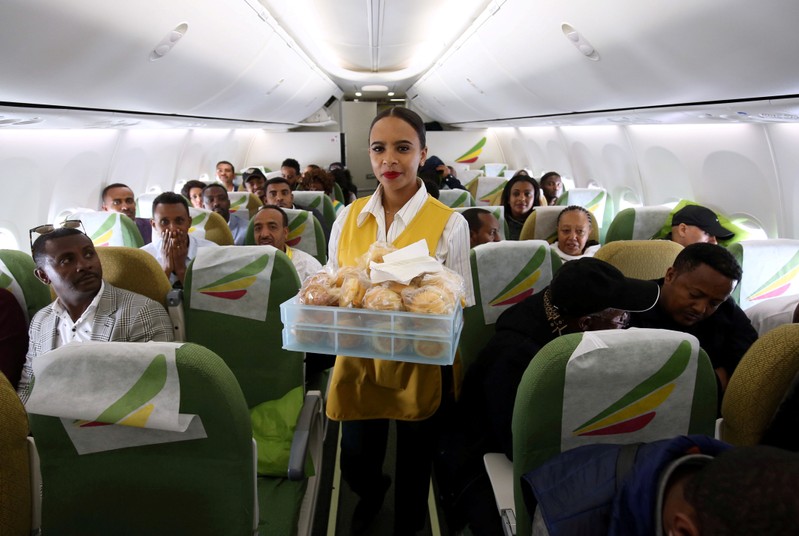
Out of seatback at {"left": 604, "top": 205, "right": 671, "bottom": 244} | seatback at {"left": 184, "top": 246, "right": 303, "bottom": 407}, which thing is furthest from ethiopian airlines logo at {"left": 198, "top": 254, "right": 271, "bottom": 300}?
seatback at {"left": 604, "top": 205, "right": 671, "bottom": 244}

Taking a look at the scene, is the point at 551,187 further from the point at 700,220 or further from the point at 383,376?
the point at 383,376

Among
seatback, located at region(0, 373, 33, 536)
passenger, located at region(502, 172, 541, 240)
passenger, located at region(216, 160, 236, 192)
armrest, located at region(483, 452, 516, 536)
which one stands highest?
passenger, located at region(216, 160, 236, 192)

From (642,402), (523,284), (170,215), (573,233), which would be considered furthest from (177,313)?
(573,233)

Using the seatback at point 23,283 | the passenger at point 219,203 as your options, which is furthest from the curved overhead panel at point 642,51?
the seatback at point 23,283

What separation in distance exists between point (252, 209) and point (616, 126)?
4.68 meters

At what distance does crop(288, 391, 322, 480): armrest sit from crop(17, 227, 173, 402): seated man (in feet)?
2.29

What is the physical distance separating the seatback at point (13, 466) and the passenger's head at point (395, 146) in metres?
1.17

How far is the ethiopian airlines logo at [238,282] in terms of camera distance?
2143mm

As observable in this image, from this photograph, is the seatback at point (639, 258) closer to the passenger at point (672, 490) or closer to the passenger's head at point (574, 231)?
the passenger's head at point (574, 231)

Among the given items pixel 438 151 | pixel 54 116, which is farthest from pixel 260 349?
pixel 438 151

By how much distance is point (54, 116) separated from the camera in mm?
3373

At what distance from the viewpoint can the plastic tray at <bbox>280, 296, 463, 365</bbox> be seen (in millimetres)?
1165

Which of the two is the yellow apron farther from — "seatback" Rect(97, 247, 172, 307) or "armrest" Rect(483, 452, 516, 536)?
"seatback" Rect(97, 247, 172, 307)

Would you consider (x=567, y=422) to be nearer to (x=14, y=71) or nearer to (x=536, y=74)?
(x=14, y=71)
